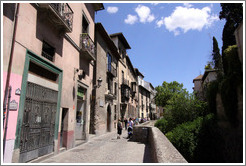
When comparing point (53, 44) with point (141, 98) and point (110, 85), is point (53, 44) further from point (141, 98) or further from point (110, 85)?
point (141, 98)

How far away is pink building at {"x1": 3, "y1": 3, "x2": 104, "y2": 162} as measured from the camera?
514 cm

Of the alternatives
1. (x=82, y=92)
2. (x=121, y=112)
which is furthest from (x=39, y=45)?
(x=121, y=112)

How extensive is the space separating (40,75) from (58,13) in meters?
2.59

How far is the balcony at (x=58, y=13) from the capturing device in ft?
21.5

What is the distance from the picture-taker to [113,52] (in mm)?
19625

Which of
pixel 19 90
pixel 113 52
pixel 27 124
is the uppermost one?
pixel 113 52

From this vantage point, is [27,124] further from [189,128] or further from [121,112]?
[121,112]

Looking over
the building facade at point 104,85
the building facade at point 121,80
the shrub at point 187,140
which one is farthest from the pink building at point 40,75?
the building facade at point 121,80

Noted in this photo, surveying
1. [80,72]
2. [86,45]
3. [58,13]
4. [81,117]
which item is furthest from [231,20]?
[58,13]

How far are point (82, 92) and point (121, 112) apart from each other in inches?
486

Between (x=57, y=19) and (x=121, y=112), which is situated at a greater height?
(x=57, y=19)

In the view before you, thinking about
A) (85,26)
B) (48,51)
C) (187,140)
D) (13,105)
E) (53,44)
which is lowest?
(187,140)

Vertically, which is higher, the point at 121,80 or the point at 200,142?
the point at 121,80

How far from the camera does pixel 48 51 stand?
736cm
